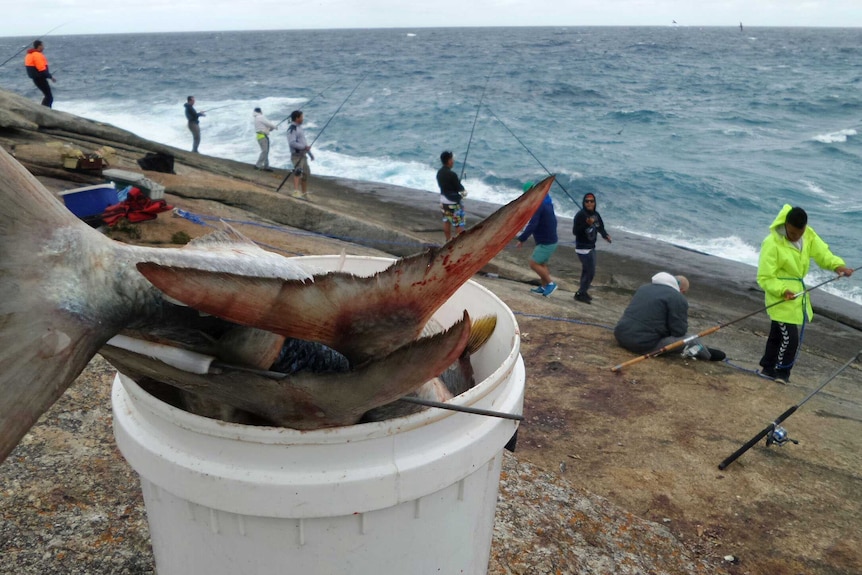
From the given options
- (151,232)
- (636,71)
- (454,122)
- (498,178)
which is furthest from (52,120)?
(636,71)

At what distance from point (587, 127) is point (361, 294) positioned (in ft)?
117

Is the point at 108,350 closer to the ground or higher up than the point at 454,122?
higher up

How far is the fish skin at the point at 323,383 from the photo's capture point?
1.28 meters

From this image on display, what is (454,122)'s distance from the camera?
115ft

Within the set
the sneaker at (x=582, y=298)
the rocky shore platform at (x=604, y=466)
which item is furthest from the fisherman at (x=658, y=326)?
the sneaker at (x=582, y=298)

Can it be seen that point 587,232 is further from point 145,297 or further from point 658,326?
point 145,297

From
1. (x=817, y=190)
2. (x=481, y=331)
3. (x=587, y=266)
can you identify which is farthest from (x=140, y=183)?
(x=817, y=190)

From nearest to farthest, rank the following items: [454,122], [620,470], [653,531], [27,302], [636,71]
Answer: [27,302] < [653,531] < [620,470] < [454,122] < [636,71]

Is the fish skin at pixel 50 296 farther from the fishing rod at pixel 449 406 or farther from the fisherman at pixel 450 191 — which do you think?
the fisherman at pixel 450 191

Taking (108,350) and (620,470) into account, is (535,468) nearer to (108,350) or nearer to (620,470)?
(620,470)

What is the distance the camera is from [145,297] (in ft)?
4.52

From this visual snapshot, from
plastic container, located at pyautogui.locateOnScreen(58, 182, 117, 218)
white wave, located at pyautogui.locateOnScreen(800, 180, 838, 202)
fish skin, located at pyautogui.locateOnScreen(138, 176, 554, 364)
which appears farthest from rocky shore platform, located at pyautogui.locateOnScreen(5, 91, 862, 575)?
white wave, located at pyautogui.locateOnScreen(800, 180, 838, 202)

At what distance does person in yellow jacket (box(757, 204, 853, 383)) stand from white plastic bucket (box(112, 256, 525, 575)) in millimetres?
6157

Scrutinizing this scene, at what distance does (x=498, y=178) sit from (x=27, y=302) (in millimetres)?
23895
